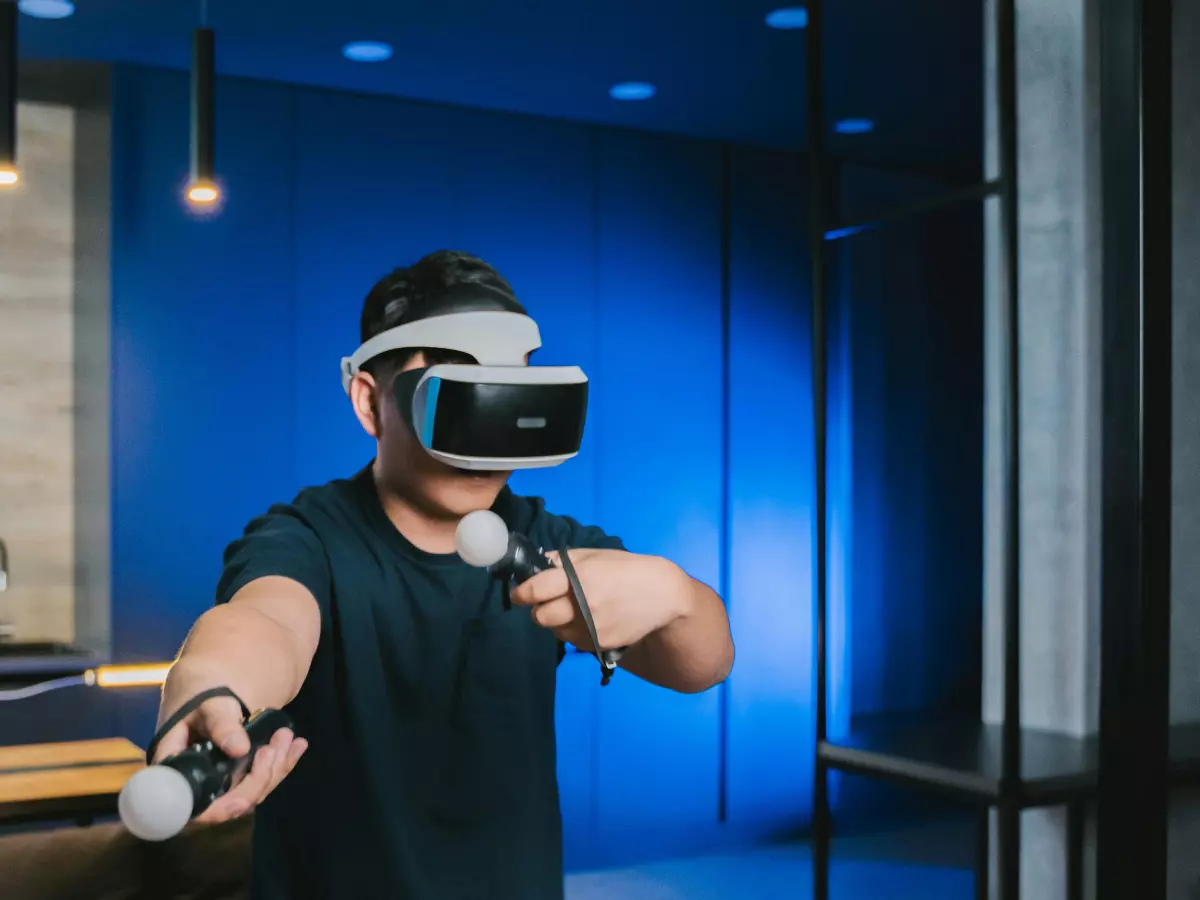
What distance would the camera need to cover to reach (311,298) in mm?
4316

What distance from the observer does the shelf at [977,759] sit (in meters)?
2.47

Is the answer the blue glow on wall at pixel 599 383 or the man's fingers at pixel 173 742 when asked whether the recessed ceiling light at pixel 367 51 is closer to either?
the blue glow on wall at pixel 599 383

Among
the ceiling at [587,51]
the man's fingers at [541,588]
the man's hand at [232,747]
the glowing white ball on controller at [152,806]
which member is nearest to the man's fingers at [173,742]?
the man's hand at [232,747]

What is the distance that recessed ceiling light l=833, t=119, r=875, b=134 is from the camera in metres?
4.75

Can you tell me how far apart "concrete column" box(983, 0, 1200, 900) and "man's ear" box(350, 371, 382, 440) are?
189 cm

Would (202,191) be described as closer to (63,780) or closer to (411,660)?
(63,780)

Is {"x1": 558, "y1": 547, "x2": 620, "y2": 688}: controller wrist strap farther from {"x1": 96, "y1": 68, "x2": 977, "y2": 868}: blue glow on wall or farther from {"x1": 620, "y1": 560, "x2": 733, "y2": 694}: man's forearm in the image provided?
{"x1": 96, "y1": 68, "x2": 977, "y2": 868}: blue glow on wall

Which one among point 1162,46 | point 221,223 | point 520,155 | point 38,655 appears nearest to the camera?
point 1162,46

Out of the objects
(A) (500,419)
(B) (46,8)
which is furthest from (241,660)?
(B) (46,8)

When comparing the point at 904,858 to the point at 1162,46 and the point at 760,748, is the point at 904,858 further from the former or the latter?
the point at 1162,46

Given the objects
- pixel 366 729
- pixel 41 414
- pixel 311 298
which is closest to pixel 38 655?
pixel 41 414

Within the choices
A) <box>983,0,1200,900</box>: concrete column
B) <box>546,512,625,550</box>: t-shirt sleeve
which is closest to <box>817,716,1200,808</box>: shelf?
<box>983,0,1200,900</box>: concrete column

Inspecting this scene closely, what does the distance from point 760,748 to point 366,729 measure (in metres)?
4.09

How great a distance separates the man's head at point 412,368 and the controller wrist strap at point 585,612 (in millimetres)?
216
